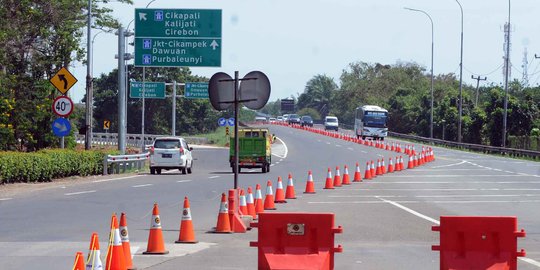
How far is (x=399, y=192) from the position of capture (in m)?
31.4

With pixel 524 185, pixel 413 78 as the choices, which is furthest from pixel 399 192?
pixel 413 78

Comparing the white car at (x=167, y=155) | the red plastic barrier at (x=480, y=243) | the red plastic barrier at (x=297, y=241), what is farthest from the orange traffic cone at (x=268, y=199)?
the white car at (x=167, y=155)

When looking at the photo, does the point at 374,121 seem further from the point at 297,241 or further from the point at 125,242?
the point at 297,241

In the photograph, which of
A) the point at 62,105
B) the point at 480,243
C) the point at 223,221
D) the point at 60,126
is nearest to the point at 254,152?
the point at 60,126

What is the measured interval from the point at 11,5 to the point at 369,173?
20.5 meters

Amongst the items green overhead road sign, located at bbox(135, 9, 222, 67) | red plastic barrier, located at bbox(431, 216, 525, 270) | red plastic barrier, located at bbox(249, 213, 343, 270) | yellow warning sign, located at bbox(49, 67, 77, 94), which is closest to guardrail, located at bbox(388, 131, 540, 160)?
green overhead road sign, located at bbox(135, 9, 222, 67)

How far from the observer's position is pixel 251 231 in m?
18.8

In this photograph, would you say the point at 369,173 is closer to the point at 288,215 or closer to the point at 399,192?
the point at 399,192

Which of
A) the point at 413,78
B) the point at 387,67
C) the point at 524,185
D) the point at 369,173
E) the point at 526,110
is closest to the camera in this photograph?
the point at 524,185

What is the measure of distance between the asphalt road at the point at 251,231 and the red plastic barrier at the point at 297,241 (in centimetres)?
234

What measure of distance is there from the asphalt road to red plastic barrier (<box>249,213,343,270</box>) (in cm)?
234

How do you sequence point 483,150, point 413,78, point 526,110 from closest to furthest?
point 483,150
point 526,110
point 413,78

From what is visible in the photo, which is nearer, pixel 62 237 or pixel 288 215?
pixel 288 215

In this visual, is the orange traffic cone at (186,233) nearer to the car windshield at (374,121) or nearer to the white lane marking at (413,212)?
the white lane marking at (413,212)
